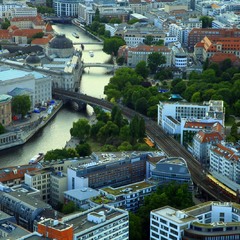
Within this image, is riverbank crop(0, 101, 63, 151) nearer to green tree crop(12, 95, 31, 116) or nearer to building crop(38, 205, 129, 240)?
green tree crop(12, 95, 31, 116)

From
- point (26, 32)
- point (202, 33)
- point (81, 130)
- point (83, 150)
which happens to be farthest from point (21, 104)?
point (202, 33)

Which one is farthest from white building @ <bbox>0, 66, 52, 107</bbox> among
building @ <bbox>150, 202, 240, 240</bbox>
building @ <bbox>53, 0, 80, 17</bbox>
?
building @ <bbox>53, 0, 80, 17</bbox>

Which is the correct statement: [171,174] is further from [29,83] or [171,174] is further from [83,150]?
[29,83]

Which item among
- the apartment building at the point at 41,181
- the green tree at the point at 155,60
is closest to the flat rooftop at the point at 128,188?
the apartment building at the point at 41,181

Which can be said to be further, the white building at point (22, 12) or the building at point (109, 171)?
the white building at point (22, 12)

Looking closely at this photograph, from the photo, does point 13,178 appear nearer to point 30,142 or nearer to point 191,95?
point 30,142

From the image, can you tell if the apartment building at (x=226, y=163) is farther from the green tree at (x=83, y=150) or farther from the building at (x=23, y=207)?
the building at (x=23, y=207)
